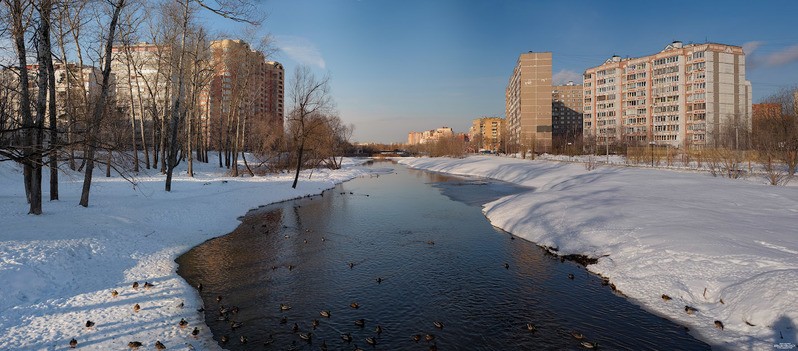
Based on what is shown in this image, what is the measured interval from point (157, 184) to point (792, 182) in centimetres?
4103

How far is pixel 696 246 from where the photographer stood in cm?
1116

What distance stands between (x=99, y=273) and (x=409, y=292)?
7.65 metres

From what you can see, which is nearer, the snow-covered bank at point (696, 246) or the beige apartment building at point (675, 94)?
the snow-covered bank at point (696, 246)

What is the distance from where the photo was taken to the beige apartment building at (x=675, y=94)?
92312 mm

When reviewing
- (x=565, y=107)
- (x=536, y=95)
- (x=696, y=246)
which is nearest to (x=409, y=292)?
(x=696, y=246)

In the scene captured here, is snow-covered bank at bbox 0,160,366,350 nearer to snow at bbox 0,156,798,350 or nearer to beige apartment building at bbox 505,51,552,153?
snow at bbox 0,156,798,350

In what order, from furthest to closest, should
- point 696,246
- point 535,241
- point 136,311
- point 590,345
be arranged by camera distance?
point 535,241
point 696,246
point 136,311
point 590,345

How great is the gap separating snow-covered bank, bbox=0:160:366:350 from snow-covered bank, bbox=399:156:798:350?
995 centimetres

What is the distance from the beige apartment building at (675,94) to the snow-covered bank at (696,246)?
74.0 meters

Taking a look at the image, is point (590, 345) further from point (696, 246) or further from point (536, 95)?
point (536, 95)

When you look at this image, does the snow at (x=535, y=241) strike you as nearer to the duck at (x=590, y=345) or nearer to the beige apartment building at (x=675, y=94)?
the duck at (x=590, y=345)

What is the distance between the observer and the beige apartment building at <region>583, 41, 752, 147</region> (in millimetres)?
92312

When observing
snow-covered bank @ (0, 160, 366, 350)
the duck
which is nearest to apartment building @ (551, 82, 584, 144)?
snow-covered bank @ (0, 160, 366, 350)

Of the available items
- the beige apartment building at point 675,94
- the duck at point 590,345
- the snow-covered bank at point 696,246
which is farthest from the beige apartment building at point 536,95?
the duck at point 590,345
